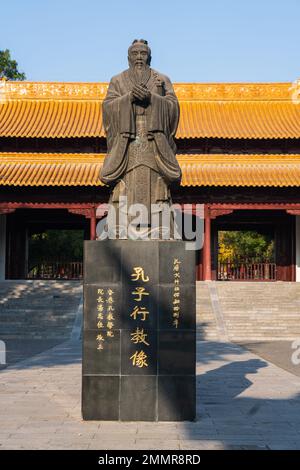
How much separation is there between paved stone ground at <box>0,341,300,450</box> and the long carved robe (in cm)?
240

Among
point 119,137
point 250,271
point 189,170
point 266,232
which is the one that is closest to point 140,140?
point 119,137

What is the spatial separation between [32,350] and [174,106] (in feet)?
25.7

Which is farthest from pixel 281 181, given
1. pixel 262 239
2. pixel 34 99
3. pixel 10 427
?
pixel 262 239

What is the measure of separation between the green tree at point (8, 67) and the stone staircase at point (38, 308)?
65.9ft

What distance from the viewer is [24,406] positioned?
649 centimetres

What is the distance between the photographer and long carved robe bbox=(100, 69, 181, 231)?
→ 6.33 metres

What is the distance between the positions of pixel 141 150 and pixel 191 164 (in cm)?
1680

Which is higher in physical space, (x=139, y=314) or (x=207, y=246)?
(x=207, y=246)

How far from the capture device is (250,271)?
2658cm

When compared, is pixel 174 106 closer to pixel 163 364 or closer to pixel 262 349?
pixel 163 364

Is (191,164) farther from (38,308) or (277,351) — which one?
(277,351)

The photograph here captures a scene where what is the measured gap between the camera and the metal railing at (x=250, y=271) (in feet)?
82.3

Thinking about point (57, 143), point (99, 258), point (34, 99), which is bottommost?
point (99, 258)

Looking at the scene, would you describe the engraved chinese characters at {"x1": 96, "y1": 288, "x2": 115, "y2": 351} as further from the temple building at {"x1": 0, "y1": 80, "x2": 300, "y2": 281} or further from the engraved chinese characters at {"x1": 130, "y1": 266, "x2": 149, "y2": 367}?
the temple building at {"x1": 0, "y1": 80, "x2": 300, "y2": 281}
